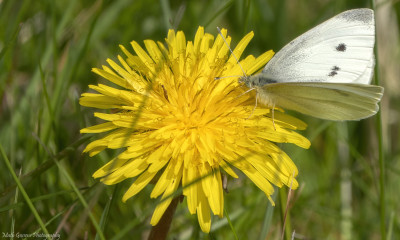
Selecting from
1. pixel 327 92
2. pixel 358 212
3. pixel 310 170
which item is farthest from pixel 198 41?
pixel 358 212

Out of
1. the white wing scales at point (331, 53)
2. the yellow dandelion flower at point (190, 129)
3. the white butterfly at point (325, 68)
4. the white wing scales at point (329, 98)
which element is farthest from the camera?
the white wing scales at point (331, 53)

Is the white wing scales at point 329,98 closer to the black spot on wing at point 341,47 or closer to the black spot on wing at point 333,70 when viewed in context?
the black spot on wing at point 333,70

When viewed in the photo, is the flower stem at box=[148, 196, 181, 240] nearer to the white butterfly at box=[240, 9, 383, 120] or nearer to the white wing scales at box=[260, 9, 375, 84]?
the white butterfly at box=[240, 9, 383, 120]

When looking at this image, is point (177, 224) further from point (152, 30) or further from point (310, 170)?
point (152, 30)

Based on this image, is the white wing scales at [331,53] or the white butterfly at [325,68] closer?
the white butterfly at [325,68]

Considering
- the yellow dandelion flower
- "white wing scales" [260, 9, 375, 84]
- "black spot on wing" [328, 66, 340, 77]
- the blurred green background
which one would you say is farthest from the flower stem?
"black spot on wing" [328, 66, 340, 77]

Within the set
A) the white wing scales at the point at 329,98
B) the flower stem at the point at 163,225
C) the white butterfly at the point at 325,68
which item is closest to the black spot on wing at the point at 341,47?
the white butterfly at the point at 325,68
